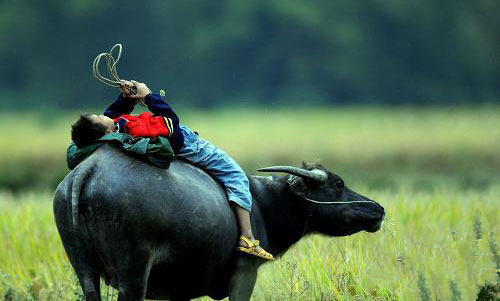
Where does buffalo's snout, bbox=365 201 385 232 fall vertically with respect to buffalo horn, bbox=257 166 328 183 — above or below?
below

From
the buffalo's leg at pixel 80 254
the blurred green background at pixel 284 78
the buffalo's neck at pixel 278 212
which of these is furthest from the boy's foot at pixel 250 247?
the blurred green background at pixel 284 78

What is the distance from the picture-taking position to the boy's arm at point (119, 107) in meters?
6.38

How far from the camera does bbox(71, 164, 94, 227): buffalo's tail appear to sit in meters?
5.58

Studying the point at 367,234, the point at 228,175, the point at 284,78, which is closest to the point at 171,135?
the point at 228,175

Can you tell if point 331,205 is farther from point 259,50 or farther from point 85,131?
point 259,50

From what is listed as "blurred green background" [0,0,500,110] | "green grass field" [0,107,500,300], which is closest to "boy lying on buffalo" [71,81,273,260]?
"green grass field" [0,107,500,300]

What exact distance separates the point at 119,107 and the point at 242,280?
4.21ft

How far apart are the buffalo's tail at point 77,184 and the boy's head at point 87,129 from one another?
12.3 inches

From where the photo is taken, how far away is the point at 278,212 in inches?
272

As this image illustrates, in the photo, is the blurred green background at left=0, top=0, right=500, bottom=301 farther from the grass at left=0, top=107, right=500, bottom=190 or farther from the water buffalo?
the water buffalo

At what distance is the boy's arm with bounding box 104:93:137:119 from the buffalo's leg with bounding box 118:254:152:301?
1078 mm

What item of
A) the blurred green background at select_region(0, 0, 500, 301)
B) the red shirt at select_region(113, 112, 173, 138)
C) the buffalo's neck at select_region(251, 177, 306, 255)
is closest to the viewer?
the red shirt at select_region(113, 112, 173, 138)

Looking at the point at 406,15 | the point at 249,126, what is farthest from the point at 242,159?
the point at 406,15

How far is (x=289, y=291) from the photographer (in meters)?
7.70
